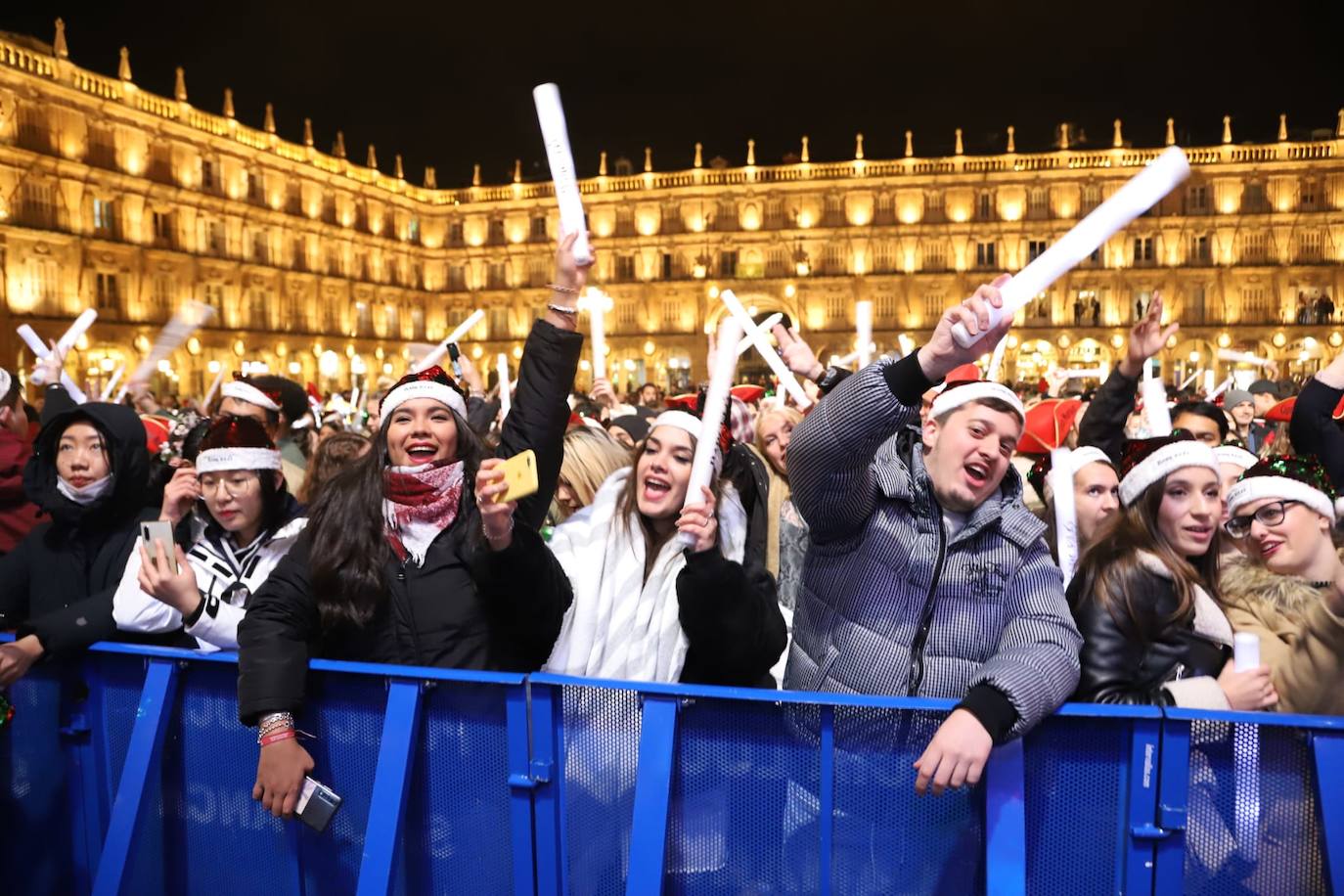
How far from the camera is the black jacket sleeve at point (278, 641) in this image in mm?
2434

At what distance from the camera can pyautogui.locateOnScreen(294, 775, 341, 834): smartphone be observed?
98.9 inches

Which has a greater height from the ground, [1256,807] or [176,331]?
[176,331]

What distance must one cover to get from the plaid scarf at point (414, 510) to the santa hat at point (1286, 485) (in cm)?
257

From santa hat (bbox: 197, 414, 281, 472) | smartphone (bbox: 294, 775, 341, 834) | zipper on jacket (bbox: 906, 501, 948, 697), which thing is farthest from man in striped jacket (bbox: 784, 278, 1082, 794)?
santa hat (bbox: 197, 414, 281, 472)

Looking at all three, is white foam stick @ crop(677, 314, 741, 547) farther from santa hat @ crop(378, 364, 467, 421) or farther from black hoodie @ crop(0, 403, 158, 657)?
black hoodie @ crop(0, 403, 158, 657)

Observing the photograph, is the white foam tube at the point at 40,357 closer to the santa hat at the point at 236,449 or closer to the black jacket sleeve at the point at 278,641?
Answer: the santa hat at the point at 236,449

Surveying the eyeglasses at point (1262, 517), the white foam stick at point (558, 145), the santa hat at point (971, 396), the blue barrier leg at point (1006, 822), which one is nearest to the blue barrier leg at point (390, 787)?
the white foam stick at point (558, 145)

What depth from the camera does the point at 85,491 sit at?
135 inches

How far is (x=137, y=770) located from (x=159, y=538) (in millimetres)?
669

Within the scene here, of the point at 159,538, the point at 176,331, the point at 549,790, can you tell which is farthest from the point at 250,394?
the point at 549,790

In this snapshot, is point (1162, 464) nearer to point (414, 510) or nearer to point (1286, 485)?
point (1286, 485)

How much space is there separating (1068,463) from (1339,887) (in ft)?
5.49

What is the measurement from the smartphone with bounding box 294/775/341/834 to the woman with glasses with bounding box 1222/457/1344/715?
99.2 inches

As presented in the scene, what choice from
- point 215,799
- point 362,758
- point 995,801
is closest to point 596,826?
point 362,758
